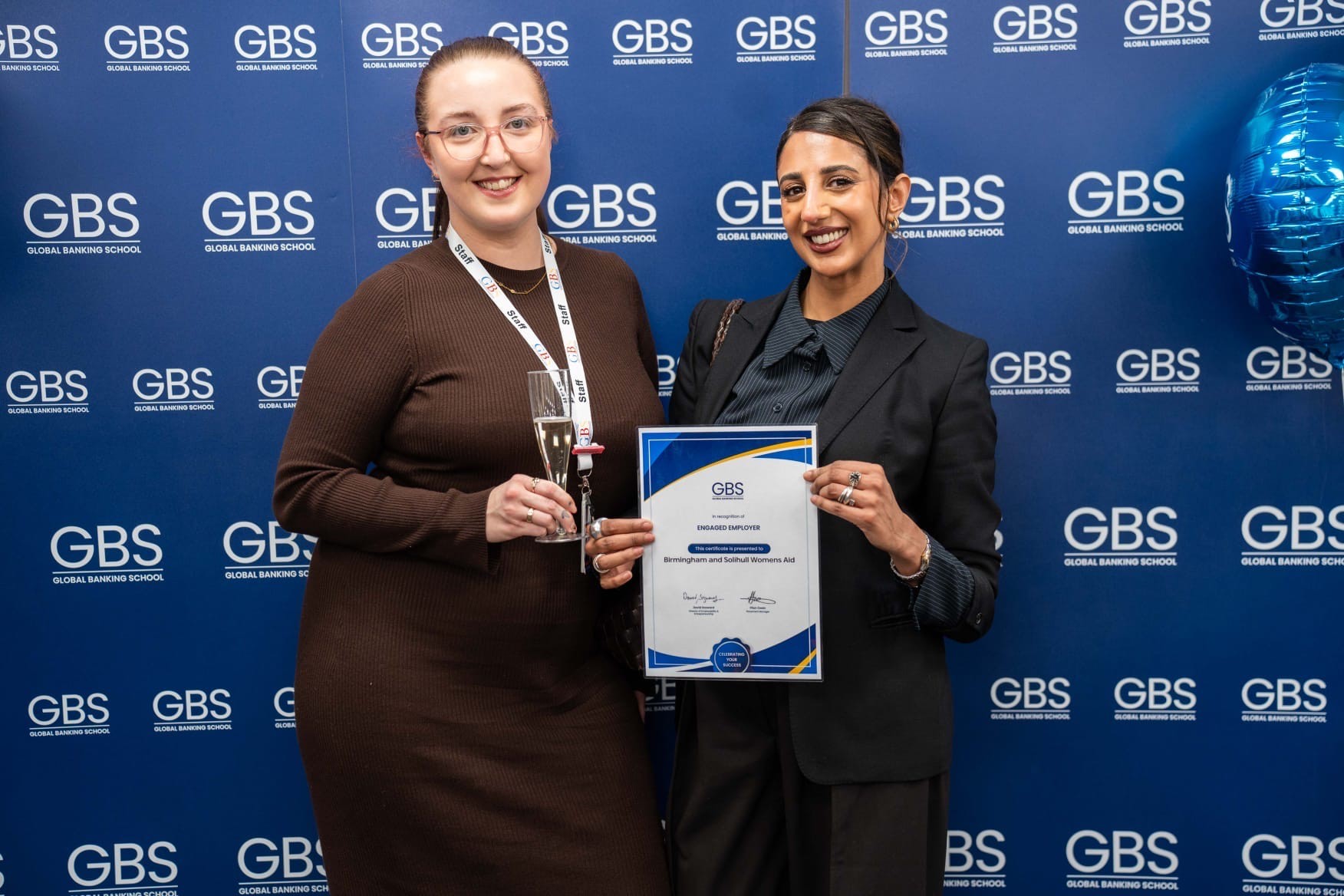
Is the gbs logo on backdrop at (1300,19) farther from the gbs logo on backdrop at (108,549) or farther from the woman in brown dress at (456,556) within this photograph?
the gbs logo on backdrop at (108,549)

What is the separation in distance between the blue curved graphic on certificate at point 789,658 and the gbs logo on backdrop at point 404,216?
1.37 meters

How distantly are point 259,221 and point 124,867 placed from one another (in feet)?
5.86

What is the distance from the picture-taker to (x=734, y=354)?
1963 mm

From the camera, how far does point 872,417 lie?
1.75m

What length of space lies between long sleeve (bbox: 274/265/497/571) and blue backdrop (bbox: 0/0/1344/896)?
0.77m

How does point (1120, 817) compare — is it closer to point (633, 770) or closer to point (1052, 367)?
point (1052, 367)

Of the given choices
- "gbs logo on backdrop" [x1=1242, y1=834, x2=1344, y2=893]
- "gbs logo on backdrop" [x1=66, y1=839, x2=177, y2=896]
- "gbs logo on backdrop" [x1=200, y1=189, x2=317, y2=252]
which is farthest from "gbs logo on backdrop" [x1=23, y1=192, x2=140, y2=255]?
"gbs logo on backdrop" [x1=1242, y1=834, x2=1344, y2=893]

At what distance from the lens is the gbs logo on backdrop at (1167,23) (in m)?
2.37

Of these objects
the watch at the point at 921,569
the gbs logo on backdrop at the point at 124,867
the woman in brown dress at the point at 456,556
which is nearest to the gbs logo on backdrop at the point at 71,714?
the gbs logo on backdrop at the point at 124,867

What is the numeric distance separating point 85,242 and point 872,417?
6.85 ft

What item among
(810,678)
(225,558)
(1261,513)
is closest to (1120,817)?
(1261,513)

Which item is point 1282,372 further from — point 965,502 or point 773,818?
point 773,818

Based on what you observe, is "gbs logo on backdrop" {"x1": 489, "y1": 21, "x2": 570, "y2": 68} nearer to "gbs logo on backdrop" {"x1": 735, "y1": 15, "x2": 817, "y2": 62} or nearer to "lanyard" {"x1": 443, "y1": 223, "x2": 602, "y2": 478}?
"gbs logo on backdrop" {"x1": 735, "y1": 15, "x2": 817, "y2": 62}


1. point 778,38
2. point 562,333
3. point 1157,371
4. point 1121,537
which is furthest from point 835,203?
point 1121,537
